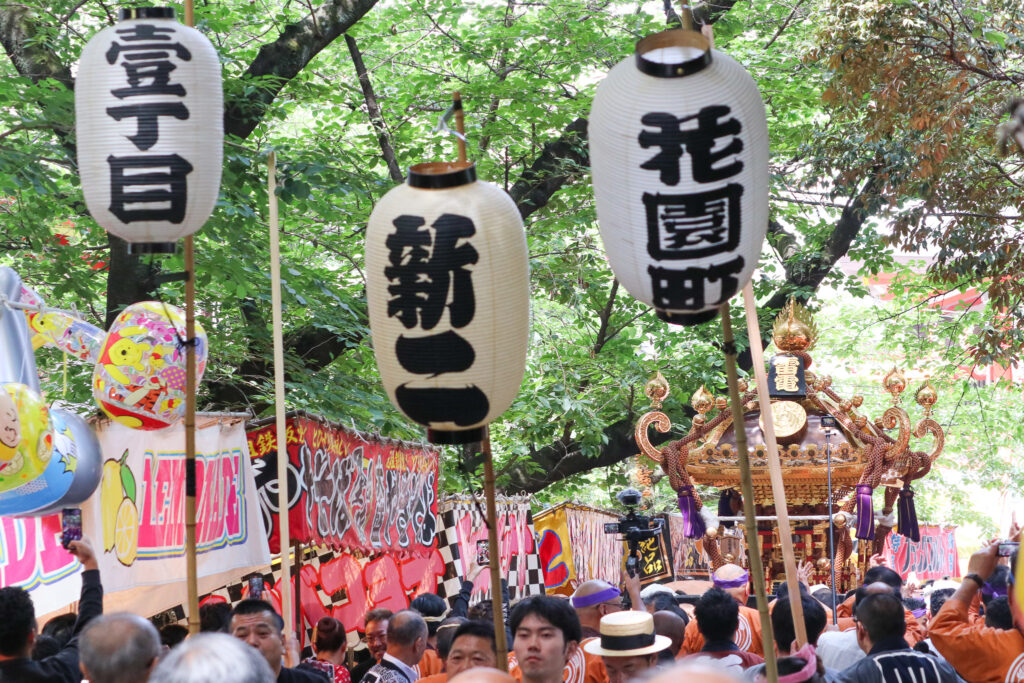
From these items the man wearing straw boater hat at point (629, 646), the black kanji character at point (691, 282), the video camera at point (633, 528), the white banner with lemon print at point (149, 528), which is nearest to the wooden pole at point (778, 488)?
the black kanji character at point (691, 282)

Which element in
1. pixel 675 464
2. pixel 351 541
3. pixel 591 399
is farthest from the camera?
pixel 591 399

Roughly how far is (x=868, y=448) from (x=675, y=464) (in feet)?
6.04

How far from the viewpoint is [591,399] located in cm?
1473

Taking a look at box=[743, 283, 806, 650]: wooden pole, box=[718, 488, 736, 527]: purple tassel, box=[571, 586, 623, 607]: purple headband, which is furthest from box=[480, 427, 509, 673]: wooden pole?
box=[718, 488, 736, 527]: purple tassel

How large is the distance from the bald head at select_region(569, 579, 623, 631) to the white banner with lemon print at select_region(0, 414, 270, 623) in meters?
2.42

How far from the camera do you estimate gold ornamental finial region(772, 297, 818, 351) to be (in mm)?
10531

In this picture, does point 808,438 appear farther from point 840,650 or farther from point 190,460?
point 190,460

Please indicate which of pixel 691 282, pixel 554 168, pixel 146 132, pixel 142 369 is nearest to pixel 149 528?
pixel 142 369

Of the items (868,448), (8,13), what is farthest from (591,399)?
(8,13)

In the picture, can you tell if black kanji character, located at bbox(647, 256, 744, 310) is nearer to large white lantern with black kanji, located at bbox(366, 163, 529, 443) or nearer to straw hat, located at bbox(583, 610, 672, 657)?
large white lantern with black kanji, located at bbox(366, 163, 529, 443)

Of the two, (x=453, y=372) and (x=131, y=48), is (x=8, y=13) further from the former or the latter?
(x=453, y=372)

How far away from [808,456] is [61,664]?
7.49 meters

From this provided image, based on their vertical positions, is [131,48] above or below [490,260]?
above

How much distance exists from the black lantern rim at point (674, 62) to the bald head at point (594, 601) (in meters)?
3.73
